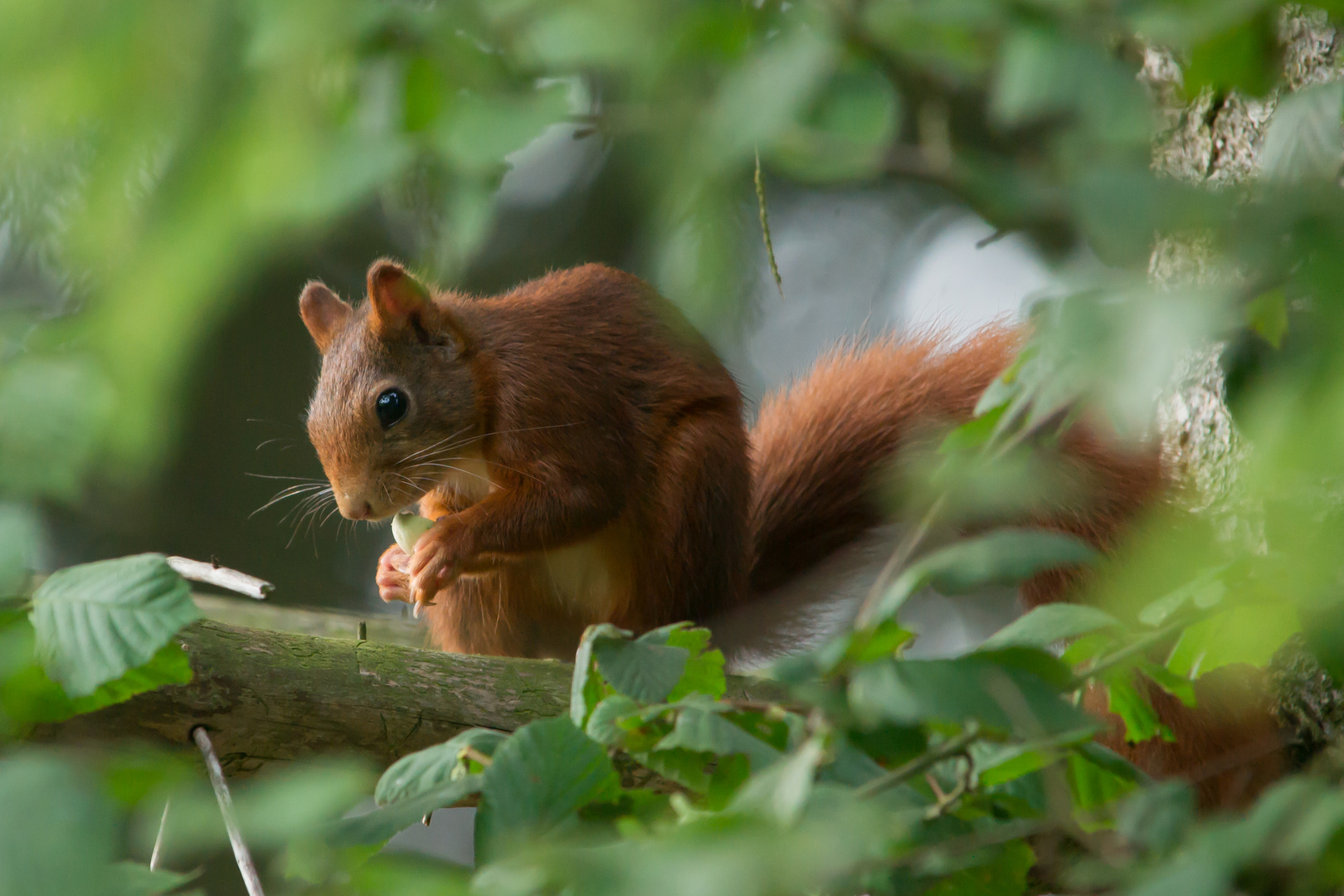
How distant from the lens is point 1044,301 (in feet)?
1.21

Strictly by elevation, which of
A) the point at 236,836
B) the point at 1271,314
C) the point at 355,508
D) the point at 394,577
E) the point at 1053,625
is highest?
the point at 1271,314

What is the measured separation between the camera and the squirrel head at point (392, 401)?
1418mm

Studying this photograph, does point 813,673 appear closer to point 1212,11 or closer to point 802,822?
point 802,822

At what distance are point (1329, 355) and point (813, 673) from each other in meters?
0.20

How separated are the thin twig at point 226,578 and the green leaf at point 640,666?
0.32 metres

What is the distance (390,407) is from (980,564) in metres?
1.15

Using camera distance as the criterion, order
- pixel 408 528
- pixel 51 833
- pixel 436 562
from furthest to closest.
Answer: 1. pixel 408 528
2. pixel 436 562
3. pixel 51 833

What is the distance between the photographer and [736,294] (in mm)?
380

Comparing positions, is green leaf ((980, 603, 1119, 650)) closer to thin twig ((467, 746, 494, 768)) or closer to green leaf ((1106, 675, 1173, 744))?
green leaf ((1106, 675, 1173, 744))

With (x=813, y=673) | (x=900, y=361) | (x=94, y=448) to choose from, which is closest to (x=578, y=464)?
(x=900, y=361)

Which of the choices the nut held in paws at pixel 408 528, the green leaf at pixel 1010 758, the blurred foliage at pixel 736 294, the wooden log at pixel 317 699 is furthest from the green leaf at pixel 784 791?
the nut held in paws at pixel 408 528

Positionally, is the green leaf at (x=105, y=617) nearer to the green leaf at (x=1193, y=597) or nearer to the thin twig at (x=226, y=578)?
the thin twig at (x=226, y=578)

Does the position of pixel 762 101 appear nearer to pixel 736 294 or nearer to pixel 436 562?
pixel 736 294

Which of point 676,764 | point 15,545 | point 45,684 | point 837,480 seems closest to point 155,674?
point 45,684
